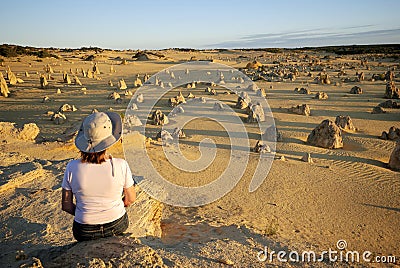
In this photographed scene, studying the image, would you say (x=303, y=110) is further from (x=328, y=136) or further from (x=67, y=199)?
(x=67, y=199)

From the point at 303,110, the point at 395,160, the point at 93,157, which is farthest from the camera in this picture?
the point at 303,110

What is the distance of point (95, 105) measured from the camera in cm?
1375

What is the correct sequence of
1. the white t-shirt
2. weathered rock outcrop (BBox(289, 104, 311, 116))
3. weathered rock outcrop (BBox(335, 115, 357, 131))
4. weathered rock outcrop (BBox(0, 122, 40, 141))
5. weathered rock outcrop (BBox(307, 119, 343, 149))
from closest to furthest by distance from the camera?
the white t-shirt
weathered rock outcrop (BBox(0, 122, 40, 141))
weathered rock outcrop (BBox(307, 119, 343, 149))
weathered rock outcrop (BBox(335, 115, 357, 131))
weathered rock outcrop (BBox(289, 104, 311, 116))

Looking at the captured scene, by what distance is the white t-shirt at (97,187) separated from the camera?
2363 mm

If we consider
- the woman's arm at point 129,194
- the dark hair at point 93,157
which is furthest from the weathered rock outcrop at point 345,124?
the dark hair at point 93,157

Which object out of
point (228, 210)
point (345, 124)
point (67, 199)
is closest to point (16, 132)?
point (228, 210)

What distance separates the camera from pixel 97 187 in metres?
2.39

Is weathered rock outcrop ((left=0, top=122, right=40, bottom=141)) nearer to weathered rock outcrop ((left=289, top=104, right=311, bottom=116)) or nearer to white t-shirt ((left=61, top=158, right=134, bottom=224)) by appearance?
white t-shirt ((left=61, top=158, right=134, bottom=224))

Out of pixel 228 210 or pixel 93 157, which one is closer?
pixel 93 157

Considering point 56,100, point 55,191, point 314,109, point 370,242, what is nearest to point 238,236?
point 370,242

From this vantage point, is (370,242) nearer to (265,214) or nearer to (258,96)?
(265,214)

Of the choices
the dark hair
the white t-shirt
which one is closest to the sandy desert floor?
the white t-shirt

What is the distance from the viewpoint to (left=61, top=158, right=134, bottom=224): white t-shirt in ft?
7.75

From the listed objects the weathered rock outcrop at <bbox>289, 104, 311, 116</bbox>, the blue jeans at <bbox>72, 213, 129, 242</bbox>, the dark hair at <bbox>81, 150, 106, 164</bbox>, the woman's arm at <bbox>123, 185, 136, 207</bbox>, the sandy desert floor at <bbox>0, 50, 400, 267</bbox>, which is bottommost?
the sandy desert floor at <bbox>0, 50, 400, 267</bbox>
